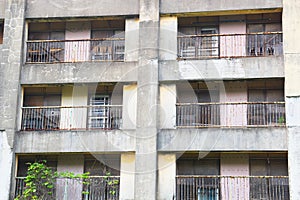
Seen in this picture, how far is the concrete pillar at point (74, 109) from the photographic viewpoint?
67.7 ft

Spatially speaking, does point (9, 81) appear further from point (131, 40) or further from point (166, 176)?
point (166, 176)

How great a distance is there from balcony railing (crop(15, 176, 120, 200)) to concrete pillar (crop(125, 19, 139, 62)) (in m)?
4.62

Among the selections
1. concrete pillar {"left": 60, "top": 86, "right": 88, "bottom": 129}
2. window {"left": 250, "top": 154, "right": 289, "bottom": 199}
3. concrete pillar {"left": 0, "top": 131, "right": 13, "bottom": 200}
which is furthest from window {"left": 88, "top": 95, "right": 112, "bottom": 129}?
window {"left": 250, "top": 154, "right": 289, "bottom": 199}

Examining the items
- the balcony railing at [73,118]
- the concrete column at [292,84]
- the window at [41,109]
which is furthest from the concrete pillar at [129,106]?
the concrete column at [292,84]

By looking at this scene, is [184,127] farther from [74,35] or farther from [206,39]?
[74,35]

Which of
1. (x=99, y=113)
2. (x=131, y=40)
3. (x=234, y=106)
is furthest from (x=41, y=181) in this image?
(x=234, y=106)

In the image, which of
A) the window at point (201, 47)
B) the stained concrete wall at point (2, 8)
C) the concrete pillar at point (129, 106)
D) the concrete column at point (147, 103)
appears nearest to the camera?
the concrete column at point (147, 103)

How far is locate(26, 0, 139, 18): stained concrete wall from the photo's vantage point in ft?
67.6

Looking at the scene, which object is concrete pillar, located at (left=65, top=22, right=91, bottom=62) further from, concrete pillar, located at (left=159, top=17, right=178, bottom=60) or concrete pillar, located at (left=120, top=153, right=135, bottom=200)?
concrete pillar, located at (left=120, top=153, right=135, bottom=200)

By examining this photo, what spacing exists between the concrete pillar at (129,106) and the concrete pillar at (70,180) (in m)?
2.42

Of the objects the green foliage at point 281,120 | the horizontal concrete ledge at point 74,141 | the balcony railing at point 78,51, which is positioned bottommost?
the horizontal concrete ledge at point 74,141

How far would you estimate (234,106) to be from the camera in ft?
66.3

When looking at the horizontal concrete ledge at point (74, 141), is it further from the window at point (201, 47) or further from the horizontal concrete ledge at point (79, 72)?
the window at point (201, 47)

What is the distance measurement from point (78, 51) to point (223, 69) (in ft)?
19.8
